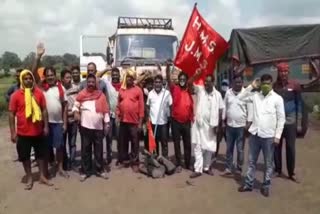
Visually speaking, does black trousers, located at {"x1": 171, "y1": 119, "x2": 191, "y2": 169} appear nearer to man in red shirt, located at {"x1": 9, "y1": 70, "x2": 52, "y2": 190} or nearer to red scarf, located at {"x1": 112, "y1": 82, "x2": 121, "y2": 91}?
red scarf, located at {"x1": 112, "y1": 82, "x2": 121, "y2": 91}

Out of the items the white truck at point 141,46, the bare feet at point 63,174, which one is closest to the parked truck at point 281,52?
the white truck at point 141,46

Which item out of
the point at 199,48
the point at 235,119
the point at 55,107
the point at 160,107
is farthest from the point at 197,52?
the point at 55,107

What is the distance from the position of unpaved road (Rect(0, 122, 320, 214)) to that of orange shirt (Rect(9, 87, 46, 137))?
877mm

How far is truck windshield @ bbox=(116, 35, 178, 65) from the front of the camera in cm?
1309

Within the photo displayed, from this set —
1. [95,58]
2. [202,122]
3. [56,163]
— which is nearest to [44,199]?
[56,163]

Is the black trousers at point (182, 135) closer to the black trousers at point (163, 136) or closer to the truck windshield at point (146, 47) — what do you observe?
the black trousers at point (163, 136)

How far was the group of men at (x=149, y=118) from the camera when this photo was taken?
21.7 ft

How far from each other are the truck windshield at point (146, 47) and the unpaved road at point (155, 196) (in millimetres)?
5638

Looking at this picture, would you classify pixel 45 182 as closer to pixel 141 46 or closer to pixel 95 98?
pixel 95 98

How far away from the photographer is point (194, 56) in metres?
7.79

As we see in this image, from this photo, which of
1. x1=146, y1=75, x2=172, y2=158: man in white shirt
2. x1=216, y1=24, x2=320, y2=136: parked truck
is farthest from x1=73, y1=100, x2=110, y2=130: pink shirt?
x1=216, y1=24, x2=320, y2=136: parked truck

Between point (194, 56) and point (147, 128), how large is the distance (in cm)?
147

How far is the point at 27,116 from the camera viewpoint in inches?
268

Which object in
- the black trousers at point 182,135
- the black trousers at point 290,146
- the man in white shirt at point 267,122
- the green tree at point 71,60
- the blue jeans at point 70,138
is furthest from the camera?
the green tree at point 71,60
